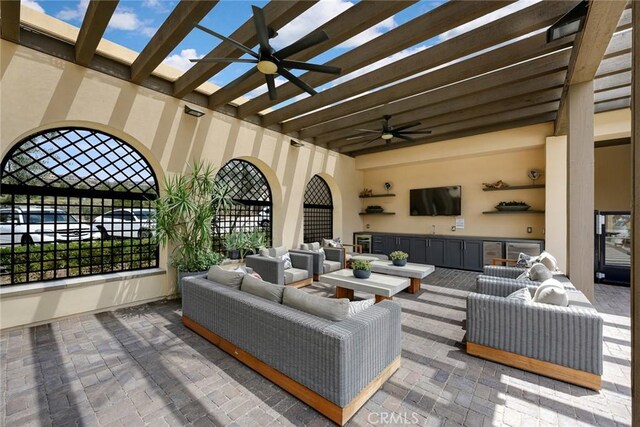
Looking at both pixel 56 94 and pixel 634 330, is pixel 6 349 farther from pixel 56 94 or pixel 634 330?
pixel 634 330

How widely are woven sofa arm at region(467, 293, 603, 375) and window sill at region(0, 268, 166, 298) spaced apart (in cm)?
489

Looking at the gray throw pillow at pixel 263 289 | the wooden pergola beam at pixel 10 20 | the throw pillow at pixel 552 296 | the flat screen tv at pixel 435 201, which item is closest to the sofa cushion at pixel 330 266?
the gray throw pillow at pixel 263 289

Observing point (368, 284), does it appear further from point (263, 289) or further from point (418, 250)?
point (418, 250)

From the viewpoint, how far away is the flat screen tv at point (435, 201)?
796 cm

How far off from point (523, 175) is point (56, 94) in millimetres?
A: 9508

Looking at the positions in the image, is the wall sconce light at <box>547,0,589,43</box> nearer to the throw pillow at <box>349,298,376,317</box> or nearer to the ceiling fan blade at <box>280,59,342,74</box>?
the ceiling fan blade at <box>280,59,342,74</box>

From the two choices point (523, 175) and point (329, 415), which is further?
point (523, 175)

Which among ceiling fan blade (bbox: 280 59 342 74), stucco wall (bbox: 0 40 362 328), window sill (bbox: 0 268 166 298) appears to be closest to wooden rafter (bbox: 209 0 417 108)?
ceiling fan blade (bbox: 280 59 342 74)

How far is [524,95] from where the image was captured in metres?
4.96

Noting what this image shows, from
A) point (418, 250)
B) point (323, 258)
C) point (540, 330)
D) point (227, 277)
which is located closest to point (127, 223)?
point (227, 277)

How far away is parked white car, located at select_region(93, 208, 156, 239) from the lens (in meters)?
4.52

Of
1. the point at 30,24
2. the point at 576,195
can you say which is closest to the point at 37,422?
the point at 30,24

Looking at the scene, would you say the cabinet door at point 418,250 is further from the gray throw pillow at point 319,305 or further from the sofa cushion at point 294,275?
the gray throw pillow at point 319,305

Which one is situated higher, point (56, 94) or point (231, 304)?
point (56, 94)
